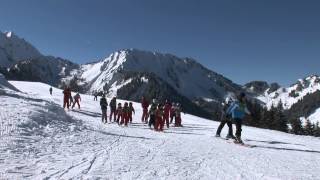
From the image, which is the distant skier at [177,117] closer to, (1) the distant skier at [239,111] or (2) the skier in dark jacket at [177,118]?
(2) the skier in dark jacket at [177,118]

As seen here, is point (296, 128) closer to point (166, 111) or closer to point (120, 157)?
point (166, 111)

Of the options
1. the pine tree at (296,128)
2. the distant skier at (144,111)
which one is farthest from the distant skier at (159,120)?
the pine tree at (296,128)

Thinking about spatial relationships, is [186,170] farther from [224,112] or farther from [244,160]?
[224,112]

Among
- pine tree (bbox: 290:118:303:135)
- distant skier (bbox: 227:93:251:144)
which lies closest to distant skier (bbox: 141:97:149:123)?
distant skier (bbox: 227:93:251:144)

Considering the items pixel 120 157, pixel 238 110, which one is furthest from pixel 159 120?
pixel 120 157

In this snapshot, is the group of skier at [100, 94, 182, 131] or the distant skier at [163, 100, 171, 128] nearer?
the group of skier at [100, 94, 182, 131]

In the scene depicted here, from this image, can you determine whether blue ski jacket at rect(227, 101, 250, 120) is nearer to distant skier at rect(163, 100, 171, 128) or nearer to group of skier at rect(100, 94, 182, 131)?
group of skier at rect(100, 94, 182, 131)

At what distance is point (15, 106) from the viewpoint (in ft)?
72.6

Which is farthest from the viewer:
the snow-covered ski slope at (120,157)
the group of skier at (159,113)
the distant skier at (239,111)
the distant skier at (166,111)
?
the distant skier at (166,111)

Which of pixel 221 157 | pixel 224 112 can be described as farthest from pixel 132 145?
pixel 224 112

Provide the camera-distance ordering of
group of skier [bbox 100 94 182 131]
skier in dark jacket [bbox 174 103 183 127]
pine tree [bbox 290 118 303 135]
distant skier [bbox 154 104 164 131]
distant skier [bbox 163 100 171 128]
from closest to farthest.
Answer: distant skier [bbox 154 104 164 131] < group of skier [bbox 100 94 182 131] < distant skier [bbox 163 100 171 128] < skier in dark jacket [bbox 174 103 183 127] < pine tree [bbox 290 118 303 135]

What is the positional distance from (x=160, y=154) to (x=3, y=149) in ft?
16.7

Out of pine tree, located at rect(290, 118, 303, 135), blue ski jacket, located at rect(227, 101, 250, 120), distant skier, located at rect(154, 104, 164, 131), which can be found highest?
blue ski jacket, located at rect(227, 101, 250, 120)

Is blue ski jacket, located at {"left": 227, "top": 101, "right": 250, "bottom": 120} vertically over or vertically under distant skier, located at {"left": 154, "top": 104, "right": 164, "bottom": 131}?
over
